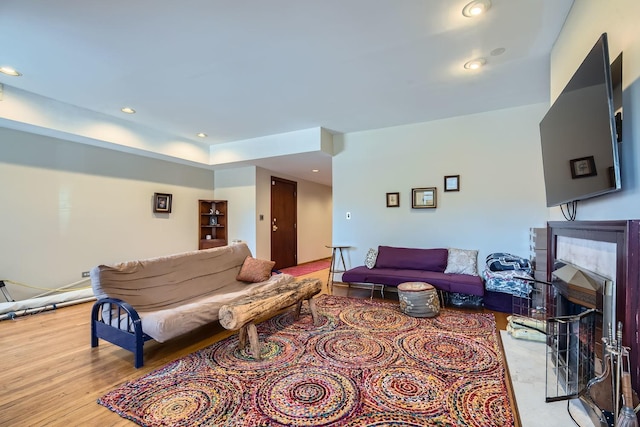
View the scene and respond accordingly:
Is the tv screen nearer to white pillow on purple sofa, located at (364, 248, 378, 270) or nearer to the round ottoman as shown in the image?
the round ottoman

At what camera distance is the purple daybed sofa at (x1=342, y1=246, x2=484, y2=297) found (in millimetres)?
3494

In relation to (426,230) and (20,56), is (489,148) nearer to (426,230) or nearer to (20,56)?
(426,230)

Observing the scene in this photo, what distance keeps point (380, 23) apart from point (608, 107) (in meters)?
1.58

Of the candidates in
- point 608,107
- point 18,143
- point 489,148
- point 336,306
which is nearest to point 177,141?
point 18,143

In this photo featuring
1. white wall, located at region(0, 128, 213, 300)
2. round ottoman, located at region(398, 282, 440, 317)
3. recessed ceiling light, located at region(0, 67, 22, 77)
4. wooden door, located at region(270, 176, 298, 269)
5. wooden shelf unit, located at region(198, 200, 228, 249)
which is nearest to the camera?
recessed ceiling light, located at region(0, 67, 22, 77)

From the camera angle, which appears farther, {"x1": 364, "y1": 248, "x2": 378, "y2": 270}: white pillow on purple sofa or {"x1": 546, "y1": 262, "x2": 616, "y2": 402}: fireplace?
{"x1": 364, "y1": 248, "x2": 378, "y2": 270}: white pillow on purple sofa

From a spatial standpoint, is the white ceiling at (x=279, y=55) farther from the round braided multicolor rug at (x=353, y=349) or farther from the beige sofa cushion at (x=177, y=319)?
the round braided multicolor rug at (x=353, y=349)

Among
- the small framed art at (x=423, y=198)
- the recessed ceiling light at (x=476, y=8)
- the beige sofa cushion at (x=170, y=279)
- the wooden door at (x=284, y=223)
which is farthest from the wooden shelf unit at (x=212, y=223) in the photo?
the recessed ceiling light at (x=476, y=8)

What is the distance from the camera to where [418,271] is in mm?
4055

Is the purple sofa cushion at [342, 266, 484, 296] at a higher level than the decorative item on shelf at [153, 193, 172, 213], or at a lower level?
lower

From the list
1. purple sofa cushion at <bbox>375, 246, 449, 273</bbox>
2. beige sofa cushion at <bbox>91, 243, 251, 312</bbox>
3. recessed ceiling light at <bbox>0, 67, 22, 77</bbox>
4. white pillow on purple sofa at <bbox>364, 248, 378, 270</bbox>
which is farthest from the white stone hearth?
recessed ceiling light at <bbox>0, 67, 22, 77</bbox>

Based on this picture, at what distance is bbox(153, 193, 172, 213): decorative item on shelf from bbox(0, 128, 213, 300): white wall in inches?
3.1

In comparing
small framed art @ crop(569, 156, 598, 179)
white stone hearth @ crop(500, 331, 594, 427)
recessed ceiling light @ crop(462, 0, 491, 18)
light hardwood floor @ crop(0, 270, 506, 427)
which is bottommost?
light hardwood floor @ crop(0, 270, 506, 427)

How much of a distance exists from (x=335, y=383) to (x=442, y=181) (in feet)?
11.1
